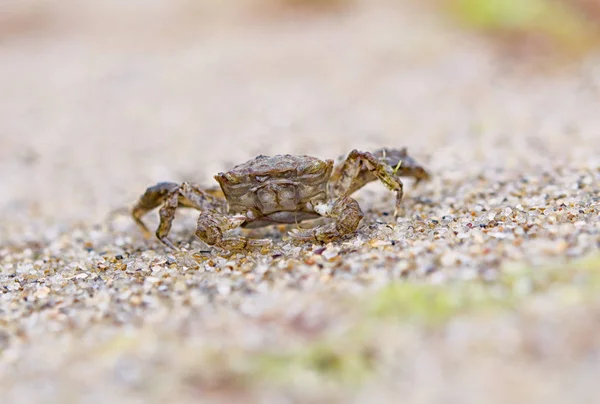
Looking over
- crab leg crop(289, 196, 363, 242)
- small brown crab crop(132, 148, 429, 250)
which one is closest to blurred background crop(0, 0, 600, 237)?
small brown crab crop(132, 148, 429, 250)

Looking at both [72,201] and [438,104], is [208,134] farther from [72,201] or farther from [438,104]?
[438,104]

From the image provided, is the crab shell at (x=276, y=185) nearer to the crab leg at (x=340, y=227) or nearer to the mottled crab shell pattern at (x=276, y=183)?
the mottled crab shell pattern at (x=276, y=183)

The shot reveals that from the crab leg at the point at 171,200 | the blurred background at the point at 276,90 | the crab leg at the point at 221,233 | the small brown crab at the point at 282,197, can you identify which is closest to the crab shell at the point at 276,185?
the small brown crab at the point at 282,197

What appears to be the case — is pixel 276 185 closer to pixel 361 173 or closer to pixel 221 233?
pixel 221 233

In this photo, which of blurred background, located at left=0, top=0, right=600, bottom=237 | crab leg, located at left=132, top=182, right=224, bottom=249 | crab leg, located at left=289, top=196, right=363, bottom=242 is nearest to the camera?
crab leg, located at left=289, top=196, right=363, bottom=242

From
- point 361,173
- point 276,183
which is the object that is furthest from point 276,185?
point 361,173

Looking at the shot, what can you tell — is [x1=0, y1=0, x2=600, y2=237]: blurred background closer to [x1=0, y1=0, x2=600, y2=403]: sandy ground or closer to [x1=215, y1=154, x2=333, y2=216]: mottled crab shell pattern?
[x1=0, y1=0, x2=600, y2=403]: sandy ground
